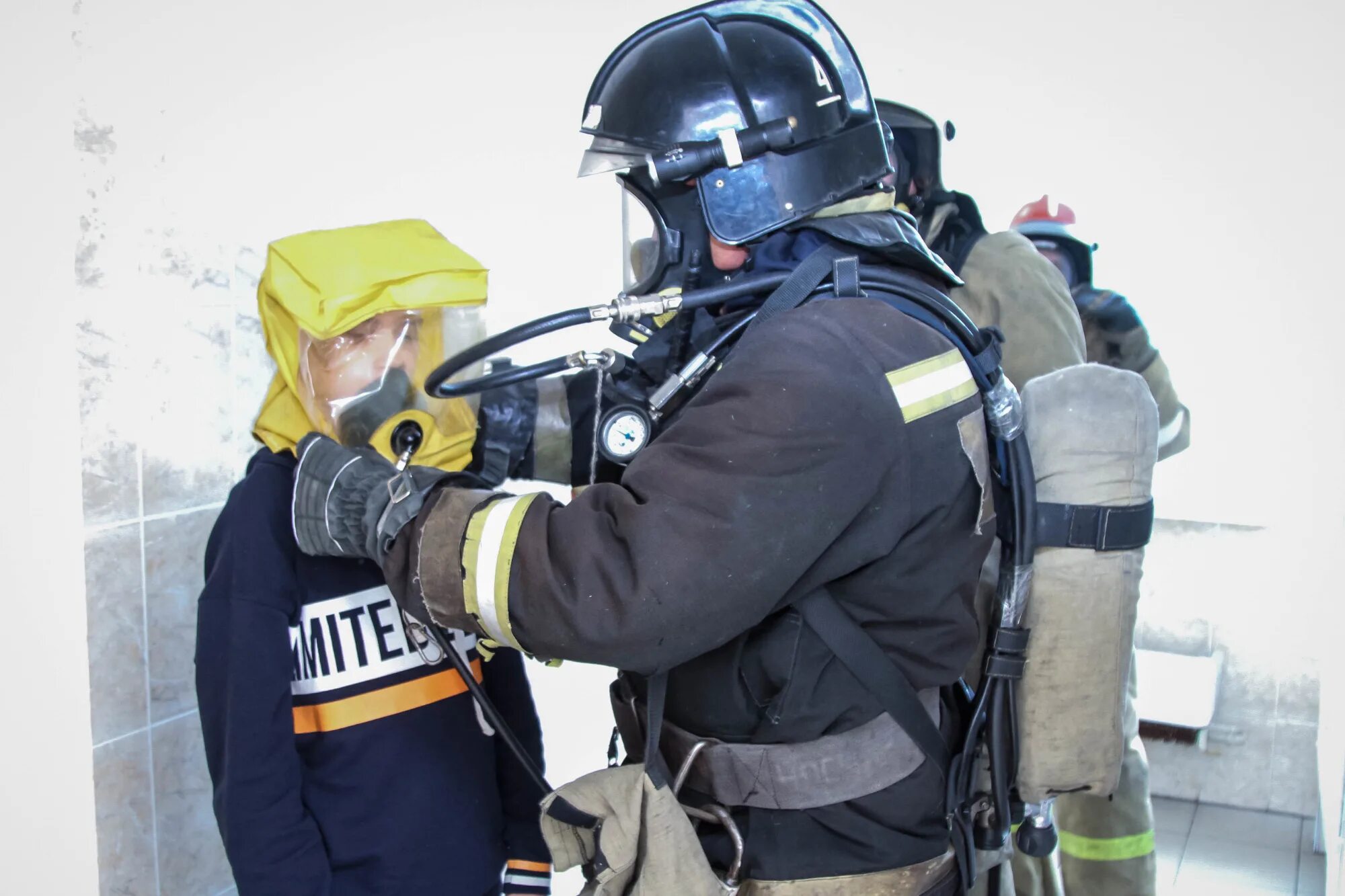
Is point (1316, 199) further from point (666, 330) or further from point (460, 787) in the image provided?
point (460, 787)

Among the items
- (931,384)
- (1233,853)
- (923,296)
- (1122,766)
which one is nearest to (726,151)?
(923,296)

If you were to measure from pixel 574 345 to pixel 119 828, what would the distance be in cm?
145

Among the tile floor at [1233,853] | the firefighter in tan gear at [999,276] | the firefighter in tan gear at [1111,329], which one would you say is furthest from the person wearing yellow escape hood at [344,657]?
the tile floor at [1233,853]

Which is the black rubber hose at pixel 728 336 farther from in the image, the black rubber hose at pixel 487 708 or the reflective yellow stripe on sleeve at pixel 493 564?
the black rubber hose at pixel 487 708

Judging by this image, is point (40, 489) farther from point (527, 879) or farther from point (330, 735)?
point (527, 879)

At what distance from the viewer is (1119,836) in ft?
7.48

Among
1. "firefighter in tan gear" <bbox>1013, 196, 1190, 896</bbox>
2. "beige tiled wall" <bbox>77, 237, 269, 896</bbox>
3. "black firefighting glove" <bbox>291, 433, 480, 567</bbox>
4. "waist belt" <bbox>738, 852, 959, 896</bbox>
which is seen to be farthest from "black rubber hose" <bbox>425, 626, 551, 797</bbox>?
"firefighter in tan gear" <bbox>1013, 196, 1190, 896</bbox>

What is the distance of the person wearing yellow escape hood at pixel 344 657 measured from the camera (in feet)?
4.57

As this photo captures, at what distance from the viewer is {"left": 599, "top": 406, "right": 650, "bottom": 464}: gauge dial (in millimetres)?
1393

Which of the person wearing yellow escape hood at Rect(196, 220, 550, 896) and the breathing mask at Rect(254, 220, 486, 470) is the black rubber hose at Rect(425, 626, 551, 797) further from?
the breathing mask at Rect(254, 220, 486, 470)

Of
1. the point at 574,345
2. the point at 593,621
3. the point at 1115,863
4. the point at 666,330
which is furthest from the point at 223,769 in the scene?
the point at 1115,863

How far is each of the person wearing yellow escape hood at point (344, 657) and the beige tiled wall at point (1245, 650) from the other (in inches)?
107

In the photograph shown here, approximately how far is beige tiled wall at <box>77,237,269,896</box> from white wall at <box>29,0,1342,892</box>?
3.4 inches

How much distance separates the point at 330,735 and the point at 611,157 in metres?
0.94
